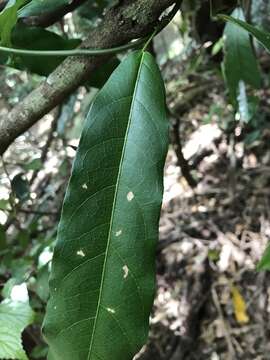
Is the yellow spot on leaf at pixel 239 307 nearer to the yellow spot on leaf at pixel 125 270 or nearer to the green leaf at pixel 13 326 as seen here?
the green leaf at pixel 13 326

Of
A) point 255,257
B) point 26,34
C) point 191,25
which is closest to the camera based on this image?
point 26,34

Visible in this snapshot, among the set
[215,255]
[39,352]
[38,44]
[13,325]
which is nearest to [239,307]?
[215,255]

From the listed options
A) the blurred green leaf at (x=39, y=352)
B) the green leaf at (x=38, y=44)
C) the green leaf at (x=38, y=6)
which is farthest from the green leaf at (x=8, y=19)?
the blurred green leaf at (x=39, y=352)

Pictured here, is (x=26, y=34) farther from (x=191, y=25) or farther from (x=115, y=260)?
(x=191, y=25)

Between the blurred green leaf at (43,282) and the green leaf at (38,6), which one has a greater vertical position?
the green leaf at (38,6)

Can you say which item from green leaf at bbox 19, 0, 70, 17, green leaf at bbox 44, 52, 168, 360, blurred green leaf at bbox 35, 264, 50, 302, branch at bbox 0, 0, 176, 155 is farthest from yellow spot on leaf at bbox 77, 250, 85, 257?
blurred green leaf at bbox 35, 264, 50, 302

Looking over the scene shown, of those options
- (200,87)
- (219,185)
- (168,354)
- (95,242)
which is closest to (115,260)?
(95,242)
